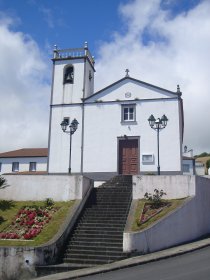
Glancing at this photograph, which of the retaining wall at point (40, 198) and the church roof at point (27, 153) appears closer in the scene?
the retaining wall at point (40, 198)


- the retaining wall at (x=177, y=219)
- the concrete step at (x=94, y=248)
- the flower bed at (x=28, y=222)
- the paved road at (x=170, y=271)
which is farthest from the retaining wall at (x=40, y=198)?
the retaining wall at (x=177, y=219)

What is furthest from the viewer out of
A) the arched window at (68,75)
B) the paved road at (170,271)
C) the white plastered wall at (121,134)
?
the arched window at (68,75)

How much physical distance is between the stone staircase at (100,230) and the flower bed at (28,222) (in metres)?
1.53

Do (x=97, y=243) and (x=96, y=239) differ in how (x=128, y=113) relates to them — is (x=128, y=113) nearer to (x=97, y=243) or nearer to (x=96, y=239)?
(x=96, y=239)

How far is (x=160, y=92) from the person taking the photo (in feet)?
88.6

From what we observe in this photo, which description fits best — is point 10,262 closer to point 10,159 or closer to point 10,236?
point 10,236

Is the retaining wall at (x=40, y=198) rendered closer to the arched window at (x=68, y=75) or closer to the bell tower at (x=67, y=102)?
the bell tower at (x=67, y=102)

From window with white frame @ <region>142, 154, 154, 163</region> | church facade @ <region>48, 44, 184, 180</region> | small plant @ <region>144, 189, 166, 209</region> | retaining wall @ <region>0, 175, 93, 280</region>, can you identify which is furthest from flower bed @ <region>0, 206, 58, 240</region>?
window with white frame @ <region>142, 154, 154, 163</region>

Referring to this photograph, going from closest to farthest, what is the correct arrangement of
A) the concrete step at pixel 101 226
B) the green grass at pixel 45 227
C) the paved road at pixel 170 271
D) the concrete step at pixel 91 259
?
the paved road at pixel 170 271, the concrete step at pixel 91 259, the green grass at pixel 45 227, the concrete step at pixel 101 226

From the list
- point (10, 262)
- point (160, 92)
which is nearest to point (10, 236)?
point (10, 262)

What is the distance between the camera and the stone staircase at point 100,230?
13.9 m

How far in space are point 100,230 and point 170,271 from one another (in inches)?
186

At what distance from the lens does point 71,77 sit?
1148 inches

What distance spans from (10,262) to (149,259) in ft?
16.7
